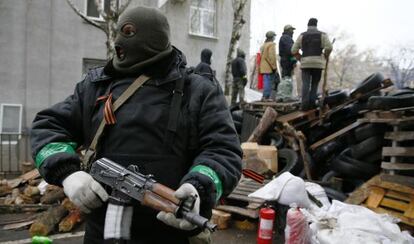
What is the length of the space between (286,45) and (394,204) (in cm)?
549

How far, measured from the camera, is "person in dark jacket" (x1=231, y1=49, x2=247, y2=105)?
10.5m

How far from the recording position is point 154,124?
184 cm

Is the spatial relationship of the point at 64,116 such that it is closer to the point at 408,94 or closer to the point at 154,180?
the point at 154,180

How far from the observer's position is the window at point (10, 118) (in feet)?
34.4

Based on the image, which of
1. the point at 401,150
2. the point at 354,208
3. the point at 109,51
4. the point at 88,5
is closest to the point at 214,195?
the point at 354,208

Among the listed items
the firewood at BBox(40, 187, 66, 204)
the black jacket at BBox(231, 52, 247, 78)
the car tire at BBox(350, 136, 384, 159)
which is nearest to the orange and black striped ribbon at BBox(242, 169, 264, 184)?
the car tire at BBox(350, 136, 384, 159)

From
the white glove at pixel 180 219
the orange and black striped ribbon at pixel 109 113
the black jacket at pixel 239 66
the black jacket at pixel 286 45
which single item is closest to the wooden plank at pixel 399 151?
the white glove at pixel 180 219

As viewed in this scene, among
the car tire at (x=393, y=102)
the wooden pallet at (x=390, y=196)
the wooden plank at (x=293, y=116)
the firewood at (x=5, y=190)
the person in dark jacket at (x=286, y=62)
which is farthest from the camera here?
the person in dark jacket at (x=286, y=62)

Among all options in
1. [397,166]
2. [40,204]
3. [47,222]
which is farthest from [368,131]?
[40,204]

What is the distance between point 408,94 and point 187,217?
5160 mm

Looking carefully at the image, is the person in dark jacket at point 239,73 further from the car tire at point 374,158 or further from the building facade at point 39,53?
the car tire at point 374,158

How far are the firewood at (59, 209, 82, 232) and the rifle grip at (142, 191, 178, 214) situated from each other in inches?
149

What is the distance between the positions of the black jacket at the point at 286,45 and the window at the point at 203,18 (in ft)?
16.6

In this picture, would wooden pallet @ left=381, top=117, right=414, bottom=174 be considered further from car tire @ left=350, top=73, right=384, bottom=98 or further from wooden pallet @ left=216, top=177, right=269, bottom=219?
car tire @ left=350, top=73, right=384, bottom=98
